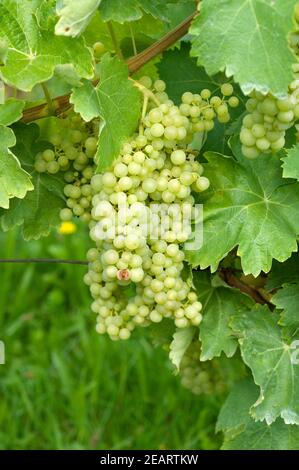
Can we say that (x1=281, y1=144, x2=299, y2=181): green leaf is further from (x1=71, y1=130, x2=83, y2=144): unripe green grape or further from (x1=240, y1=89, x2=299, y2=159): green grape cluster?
(x1=71, y1=130, x2=83, y2=144): unripe green grape

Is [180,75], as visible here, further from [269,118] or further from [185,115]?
[269,118]

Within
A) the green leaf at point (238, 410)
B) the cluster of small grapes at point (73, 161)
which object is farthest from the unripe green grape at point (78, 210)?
the green leaf at point (238, 410)

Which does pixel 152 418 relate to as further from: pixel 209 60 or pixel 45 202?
pixel 209 60

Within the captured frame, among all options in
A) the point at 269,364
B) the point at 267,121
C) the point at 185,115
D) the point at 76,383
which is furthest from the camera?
the point at 76,383

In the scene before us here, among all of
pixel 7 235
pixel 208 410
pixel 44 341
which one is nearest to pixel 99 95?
pixel 208 410

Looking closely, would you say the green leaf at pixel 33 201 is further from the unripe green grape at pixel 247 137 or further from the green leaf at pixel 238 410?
the green leaf at pixel 238 410

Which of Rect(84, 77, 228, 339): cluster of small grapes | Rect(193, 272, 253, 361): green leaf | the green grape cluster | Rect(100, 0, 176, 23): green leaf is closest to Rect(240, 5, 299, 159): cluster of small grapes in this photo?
the green grape cluster

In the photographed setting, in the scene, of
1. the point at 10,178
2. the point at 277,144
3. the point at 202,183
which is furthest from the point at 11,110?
the point at 277,144
